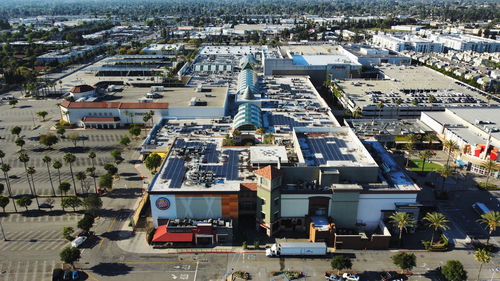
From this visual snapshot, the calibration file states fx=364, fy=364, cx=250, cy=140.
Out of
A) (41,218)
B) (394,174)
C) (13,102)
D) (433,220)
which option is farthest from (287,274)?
(13,102)

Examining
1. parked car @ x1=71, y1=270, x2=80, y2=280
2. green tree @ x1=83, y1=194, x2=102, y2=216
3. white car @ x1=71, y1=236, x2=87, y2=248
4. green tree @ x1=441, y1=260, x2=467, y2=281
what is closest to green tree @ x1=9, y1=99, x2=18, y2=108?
green tree @ x1=83, y1=194, x2=102, y2=216

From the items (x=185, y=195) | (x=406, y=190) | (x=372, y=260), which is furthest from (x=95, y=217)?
(x=406, y=190)

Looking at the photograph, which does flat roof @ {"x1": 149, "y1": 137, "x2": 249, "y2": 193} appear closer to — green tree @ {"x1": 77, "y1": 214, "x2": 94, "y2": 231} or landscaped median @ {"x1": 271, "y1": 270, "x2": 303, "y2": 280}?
green tree @ {"x1": 77, "y1": 214, "x2": 94, "y2": 231}

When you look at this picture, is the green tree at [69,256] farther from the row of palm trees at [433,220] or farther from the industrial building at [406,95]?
the industrial building at [406,95]

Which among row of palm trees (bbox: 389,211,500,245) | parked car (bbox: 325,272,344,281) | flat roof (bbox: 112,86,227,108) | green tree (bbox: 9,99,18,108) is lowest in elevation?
parked car (bbox: 325,272,344,281)

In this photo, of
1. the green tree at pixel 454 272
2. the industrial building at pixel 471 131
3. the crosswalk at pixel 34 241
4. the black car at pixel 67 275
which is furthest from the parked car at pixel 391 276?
the crosswalk at pixel 34 241

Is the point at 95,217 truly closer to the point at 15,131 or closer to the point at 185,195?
the point at 185,195
